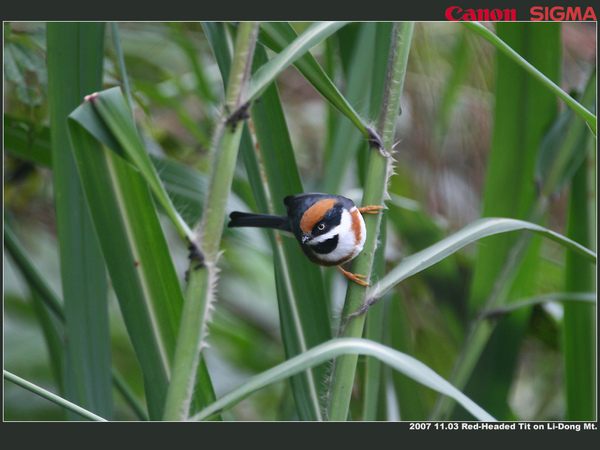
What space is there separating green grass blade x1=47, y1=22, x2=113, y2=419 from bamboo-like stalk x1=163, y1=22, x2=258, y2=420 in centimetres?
35

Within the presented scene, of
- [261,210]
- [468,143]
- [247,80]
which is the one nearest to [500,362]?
[261,210]

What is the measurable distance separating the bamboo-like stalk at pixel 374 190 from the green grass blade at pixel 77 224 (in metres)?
0.44

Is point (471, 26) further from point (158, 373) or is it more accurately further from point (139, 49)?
point (139, 49)

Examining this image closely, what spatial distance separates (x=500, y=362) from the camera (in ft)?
4.07

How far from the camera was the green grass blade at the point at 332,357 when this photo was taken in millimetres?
499

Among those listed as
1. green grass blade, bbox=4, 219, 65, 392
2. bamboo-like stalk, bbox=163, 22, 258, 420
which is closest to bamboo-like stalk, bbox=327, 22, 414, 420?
bamboo-like stalk, bbox=163, 22, 258, 420

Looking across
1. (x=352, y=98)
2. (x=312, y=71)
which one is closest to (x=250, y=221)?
(x=352, y=98)

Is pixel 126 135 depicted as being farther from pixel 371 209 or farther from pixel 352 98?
pixel 352 98

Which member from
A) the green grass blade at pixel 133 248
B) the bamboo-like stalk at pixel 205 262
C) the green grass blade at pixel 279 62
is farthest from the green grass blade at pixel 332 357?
the green grass blade at pixel 279 62

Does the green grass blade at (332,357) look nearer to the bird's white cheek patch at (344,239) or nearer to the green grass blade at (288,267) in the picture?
the green grass blade at (288,267)

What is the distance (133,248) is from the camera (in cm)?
64

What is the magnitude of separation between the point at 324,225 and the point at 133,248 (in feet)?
1.69

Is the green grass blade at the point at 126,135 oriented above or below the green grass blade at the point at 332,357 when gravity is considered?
above
